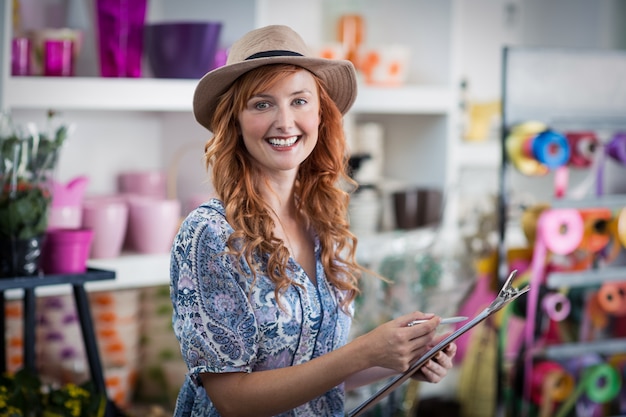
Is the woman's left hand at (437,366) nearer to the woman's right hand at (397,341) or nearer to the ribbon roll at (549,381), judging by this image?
the woman's right hand at (397,341)

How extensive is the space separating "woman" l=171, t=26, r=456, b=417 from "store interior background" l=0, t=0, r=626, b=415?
1091 mm

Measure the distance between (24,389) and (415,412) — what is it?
2000 millimetres

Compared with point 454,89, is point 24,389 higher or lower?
lower

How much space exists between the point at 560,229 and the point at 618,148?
0.37 m

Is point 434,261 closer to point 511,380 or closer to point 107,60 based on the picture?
point 511,380

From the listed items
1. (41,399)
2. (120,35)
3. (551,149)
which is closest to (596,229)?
(551,149)

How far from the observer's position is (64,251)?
2.23 meters

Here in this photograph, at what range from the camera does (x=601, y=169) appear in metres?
3.29

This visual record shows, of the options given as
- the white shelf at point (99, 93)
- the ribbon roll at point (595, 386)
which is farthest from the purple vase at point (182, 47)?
the ribbon roll at point (595, 386)

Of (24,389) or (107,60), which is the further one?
(107,60)

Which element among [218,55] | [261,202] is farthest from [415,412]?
[261,202]

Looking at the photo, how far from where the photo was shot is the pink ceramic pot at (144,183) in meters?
3.01

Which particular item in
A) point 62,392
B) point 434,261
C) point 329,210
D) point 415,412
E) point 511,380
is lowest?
point 415,412

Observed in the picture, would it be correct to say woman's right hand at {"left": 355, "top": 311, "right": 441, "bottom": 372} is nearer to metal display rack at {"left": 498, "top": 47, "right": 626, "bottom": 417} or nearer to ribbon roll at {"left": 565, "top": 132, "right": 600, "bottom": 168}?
metal display rack at {"left": 498, "top": 47, "right": 626, "bottom": 417}
